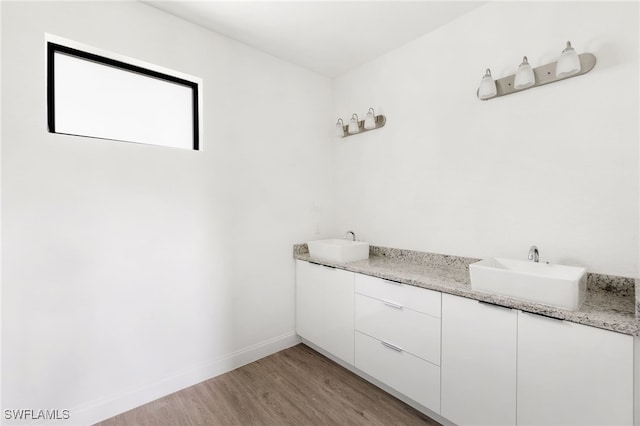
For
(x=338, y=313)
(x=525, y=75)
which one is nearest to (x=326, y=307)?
(x=338, y=313)

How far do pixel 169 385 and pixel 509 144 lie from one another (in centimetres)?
281

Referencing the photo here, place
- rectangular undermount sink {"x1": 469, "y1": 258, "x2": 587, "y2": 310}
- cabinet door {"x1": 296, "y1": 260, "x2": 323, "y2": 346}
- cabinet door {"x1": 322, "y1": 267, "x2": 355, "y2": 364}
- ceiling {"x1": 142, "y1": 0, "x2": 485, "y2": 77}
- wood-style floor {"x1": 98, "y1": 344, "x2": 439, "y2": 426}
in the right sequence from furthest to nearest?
cabinet door {"x1": 296, "y1": 260, "x2": 323, "y2": 346}
cabinet door {"x1": 322, "y1": 267, "x2": 355, "y2": 364}
ceiling {"x1": 142, "y1": 0, "x2": 485, "y2": 77}
wood-style floor {"x1": 98, "y1": 344, "x2": 439, "y2": 426}
rectangular undermount sink {"x1": 469, "y1": 258, "x2": 587, "y2": 310}

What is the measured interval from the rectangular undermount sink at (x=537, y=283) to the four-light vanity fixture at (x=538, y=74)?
1043 mm

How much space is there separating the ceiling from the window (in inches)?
18.5

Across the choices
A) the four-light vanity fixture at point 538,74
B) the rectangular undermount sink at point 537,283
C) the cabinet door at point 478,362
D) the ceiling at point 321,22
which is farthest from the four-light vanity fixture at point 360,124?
the cabinet door at point 478,362

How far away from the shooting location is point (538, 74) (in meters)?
1.74

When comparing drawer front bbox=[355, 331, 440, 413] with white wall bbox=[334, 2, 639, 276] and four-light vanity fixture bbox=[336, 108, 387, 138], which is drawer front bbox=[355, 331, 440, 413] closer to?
white wall bbox=[334, 2, 639, 276]

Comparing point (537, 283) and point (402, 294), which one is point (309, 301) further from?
point (537, 283)

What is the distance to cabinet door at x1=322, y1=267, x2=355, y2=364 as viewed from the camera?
228 centimetres

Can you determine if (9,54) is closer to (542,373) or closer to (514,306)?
(514,306)

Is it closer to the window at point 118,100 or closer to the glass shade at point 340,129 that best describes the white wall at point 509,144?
the glass shade at point 340,129

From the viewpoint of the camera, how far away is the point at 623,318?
121 cm

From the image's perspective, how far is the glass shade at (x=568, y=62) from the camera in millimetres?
1542

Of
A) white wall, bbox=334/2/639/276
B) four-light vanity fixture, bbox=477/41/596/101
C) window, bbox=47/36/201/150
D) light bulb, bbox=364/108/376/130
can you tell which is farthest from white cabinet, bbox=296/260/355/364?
four-light vanity fixture, bbox=477/41/596/101
